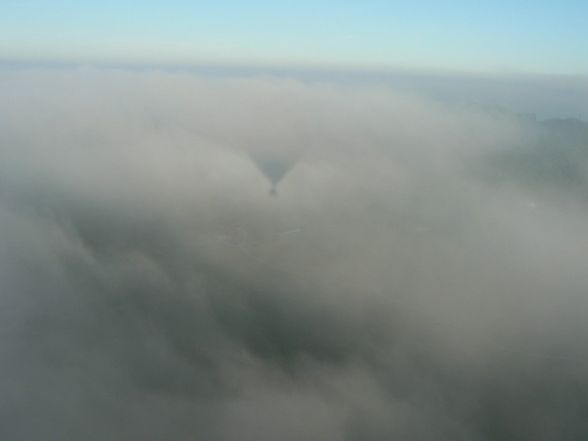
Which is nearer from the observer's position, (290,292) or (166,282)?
(290,292)

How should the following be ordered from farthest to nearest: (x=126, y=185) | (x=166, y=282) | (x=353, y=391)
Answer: (x=126, y=185) < (x=166, y=282) < (x=353, y=391)

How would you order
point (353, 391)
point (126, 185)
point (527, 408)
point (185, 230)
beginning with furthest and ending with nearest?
point (126, 185) < point (185, 230) < point (353, 391) < point (527, 408)

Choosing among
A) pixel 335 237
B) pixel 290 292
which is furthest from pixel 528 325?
pixel 335 237

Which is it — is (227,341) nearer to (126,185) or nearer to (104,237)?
(104,237)

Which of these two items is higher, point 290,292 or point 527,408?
point 290,292

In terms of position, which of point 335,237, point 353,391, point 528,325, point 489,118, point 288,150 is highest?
point 489,118

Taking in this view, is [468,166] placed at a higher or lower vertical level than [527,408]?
higher

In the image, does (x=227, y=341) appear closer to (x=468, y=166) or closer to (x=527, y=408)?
(x=527, y=408)

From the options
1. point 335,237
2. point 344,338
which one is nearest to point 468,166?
point 335,237

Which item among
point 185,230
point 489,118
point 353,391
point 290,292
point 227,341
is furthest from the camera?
point 489,118
